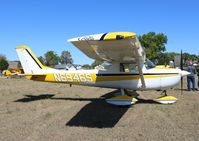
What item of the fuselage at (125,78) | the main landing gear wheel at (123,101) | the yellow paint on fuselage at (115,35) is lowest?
the main landing gear wheel at (123,101)

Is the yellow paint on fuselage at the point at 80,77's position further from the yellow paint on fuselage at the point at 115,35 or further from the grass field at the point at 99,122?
the yellow paint on fuselage at the point at 115,35

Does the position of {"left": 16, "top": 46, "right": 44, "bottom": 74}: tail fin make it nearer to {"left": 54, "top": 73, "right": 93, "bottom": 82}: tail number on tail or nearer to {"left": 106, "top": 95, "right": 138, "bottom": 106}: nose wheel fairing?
{"left": 54, "top": 73, "right": 93, "bottom": 82}: tail number on tail

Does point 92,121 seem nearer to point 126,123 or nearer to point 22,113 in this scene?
point 126,123

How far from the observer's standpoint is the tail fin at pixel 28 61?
39.4ft

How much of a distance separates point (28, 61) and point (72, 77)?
91.4 inches

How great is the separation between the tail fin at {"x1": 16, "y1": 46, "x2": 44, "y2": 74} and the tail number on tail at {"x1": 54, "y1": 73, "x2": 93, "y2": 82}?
106 cm

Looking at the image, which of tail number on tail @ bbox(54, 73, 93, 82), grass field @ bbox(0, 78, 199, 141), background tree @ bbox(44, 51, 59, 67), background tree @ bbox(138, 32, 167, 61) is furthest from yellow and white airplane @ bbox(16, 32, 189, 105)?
background tree @ bbox(44, 51, 59, 67)

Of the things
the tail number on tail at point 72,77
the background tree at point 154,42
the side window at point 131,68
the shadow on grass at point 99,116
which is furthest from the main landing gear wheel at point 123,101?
the background tree at point 154,42

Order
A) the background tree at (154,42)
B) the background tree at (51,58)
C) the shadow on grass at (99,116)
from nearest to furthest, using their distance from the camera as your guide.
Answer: the shadow on grass at (99,116) < the background tree at (154,42) < the background tree at (51,58)

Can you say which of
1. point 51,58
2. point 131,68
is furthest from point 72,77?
point 51,58

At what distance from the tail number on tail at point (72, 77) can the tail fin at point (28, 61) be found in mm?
1061

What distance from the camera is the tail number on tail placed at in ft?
36.4

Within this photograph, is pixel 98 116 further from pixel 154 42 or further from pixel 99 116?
pixel 154 42

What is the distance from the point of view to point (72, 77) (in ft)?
37.0
